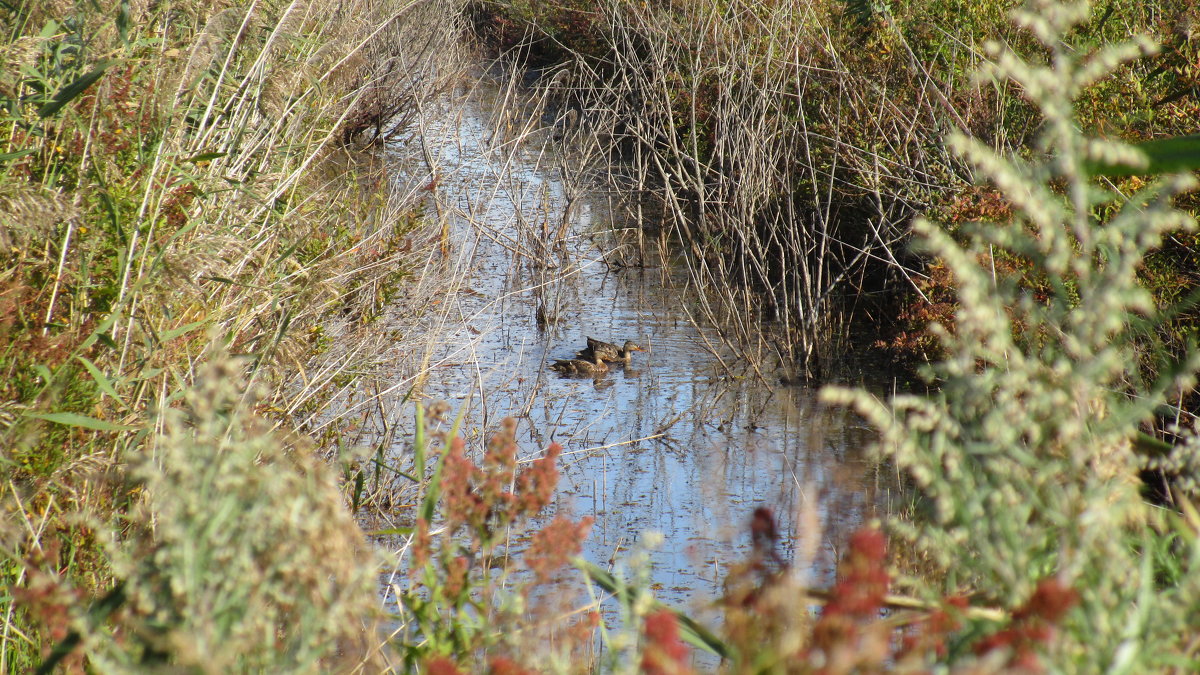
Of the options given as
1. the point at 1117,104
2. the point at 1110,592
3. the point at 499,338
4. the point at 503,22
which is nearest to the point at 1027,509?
the point at 1110,592

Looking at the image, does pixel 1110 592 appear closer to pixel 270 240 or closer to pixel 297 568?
pixel 297 568

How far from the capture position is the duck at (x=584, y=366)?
743cm

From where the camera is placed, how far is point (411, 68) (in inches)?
500

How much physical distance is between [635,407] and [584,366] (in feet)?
1.77

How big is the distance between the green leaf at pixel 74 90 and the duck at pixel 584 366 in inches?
184

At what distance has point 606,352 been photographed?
7527 mm

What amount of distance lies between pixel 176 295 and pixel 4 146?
67 centimetres

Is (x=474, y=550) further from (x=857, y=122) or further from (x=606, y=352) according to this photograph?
(x=857, y=122)

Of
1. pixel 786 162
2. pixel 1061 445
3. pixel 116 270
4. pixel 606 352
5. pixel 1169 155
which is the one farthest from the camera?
pixel 606 352

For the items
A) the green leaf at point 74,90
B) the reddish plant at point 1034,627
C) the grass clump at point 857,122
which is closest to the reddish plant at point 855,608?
the reddish plant at point 1034,627

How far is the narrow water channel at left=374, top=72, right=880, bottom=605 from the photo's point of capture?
209 inches

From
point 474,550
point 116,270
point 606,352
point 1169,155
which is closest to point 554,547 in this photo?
point 474,550

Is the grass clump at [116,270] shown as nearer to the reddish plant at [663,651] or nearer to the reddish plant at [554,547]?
the reddish plant at [554,547]

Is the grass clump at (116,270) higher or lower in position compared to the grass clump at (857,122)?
lower
